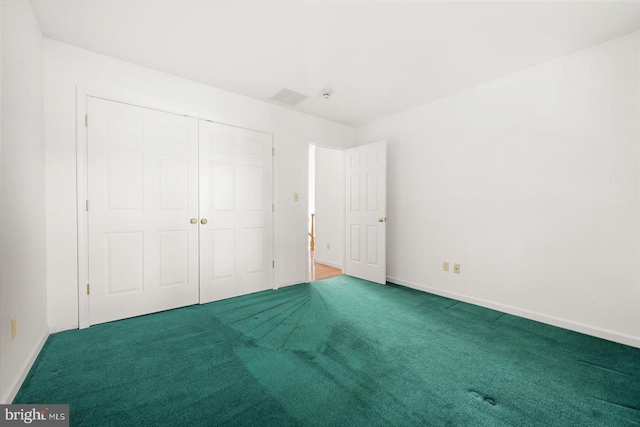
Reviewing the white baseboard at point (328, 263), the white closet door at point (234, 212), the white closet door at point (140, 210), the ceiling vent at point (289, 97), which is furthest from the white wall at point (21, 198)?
the white baseboard at point (328, 263)

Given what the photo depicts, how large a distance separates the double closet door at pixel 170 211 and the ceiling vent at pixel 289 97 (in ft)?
1.72

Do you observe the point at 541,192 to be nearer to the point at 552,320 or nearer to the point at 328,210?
the point at 552,320

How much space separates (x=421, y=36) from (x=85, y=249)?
3.49 meters

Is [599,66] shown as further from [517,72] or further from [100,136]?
[100,136]

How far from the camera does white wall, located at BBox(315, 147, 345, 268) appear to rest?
205 inches

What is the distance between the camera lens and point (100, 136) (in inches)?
98.0

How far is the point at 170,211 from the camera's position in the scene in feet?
9.43

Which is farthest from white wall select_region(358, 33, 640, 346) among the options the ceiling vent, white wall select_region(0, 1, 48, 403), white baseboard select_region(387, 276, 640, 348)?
white wall select_region(0, 1, 48, 403)

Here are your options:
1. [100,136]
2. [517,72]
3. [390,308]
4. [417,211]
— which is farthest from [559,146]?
[100,136]

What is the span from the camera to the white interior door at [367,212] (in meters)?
3.93

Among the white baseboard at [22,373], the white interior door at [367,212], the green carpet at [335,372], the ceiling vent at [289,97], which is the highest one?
the ceiling vent at [289,97]

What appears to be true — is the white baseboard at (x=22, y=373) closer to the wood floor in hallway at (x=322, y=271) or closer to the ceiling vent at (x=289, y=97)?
the wood floor in hallway at (x=322, y=271)

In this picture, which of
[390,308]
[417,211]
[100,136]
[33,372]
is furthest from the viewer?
[417,211]

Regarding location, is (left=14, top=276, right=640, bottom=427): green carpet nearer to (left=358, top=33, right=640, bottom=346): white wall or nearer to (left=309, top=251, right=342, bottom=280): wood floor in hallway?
(left=358, top=33, right=640, bottom=346): white wall
